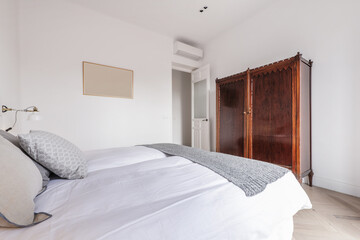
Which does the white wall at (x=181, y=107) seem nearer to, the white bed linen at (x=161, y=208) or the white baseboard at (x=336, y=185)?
the white baseboard at (x=336, y=185)

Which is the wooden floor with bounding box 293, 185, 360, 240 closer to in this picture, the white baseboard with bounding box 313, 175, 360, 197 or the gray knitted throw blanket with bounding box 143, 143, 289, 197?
the white baseboard with bounding box 313, 175, 360, 197

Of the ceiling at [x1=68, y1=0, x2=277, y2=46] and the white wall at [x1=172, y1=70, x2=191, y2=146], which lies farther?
the white wall at [x1=172, y1=70, x2=191, y2=146]

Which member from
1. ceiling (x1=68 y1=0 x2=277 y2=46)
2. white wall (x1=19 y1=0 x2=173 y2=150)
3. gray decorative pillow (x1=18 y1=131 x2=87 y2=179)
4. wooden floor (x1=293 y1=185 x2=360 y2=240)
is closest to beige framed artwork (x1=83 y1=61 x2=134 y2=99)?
white wall (x1=19 y1=0 x2=173 y2=150)

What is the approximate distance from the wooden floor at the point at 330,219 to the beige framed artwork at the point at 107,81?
305cm

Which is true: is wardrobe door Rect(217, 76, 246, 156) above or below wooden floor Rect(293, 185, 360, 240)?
above

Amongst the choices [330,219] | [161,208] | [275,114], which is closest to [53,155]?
[161,208]

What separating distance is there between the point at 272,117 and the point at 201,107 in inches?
73.3

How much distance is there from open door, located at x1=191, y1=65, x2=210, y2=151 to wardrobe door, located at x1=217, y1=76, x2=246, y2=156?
674 mm

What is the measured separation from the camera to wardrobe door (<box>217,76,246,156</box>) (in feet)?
8.14

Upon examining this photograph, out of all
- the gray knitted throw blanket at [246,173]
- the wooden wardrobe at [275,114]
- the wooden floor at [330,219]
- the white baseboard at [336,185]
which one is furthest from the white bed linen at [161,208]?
the white baseboard at [336,185]

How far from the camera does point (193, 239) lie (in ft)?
1.74

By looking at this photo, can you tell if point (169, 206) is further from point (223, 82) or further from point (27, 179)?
point (223, 82)

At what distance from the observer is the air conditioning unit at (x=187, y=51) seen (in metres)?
3.56

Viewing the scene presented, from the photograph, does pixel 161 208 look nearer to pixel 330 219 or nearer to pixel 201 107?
pixel 330 219
